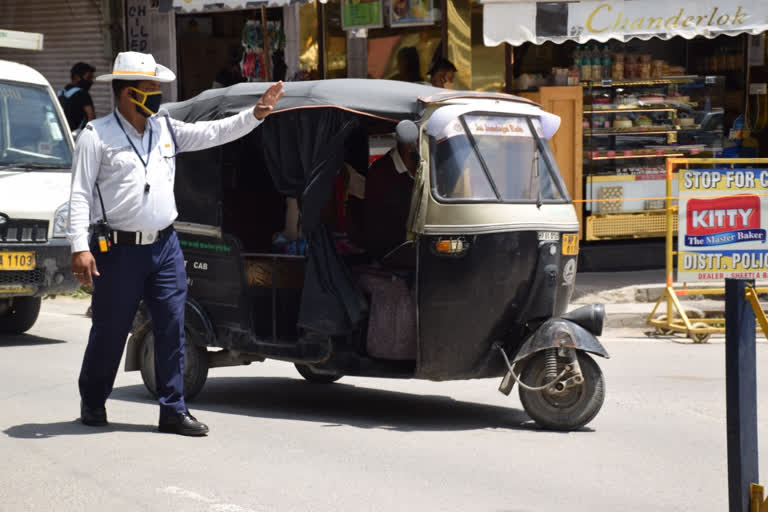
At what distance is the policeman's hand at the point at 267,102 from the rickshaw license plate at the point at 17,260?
4151 millimetres

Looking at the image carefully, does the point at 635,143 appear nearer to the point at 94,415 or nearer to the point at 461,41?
the point at 461,41

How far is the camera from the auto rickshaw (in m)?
6.91

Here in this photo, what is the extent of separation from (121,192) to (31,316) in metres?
5.03

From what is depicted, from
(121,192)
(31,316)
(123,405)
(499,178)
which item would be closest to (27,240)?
(31,316)

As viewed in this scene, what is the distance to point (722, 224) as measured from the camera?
36.8 ft

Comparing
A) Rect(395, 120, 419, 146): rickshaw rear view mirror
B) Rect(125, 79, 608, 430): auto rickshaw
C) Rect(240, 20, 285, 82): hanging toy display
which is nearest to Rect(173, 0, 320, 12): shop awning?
Rect(240, 20, 285, 82): hanging toy display

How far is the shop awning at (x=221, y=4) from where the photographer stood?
568 inches

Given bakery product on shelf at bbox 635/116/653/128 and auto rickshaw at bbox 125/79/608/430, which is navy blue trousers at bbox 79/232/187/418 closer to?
auto rickshaw at bbox 125/79/608/430

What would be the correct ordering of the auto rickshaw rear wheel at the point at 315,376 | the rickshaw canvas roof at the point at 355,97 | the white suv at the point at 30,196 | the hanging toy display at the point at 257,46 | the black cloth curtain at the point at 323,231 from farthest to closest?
the hanging toy display at the point at 257,46
the white suv at the point at 30,196
the auto rickshaw rear wheel at the point at 315,376
the black cloth curtain at the point at 323,231
the rickshaw canvas roof at the point at 355,97

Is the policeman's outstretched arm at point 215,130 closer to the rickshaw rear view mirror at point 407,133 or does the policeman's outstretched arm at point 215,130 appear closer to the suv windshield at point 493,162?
the rickshaw rear view mirror at point 407,133

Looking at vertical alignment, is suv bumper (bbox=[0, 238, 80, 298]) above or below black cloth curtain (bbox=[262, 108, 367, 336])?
below

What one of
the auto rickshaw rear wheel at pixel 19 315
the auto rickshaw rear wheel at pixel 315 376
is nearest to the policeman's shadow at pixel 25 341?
the auto rickshaw rear wheel at pixel 19 315

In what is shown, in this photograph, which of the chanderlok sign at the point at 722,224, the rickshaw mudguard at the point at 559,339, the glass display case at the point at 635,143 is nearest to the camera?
the rickshaw mudguard at the point at 559,339

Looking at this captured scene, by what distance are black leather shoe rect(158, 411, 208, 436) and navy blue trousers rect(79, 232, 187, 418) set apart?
4cm
